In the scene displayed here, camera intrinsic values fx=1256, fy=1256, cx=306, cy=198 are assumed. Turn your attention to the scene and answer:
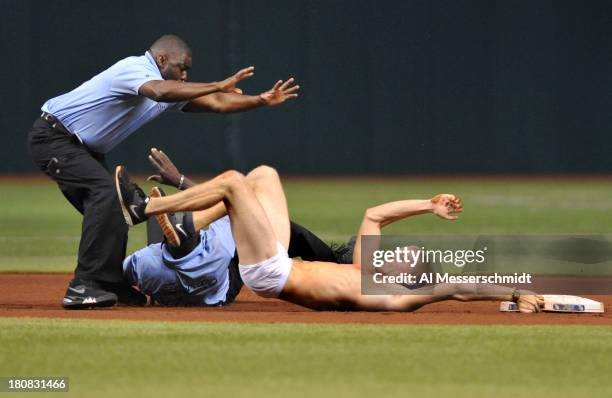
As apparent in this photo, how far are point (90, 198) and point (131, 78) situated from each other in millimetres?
895

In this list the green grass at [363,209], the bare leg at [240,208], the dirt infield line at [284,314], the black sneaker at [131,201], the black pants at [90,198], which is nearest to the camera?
the bare leg at [240,208]

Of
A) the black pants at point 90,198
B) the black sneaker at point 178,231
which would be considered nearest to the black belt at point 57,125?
the black pants at point 90,198

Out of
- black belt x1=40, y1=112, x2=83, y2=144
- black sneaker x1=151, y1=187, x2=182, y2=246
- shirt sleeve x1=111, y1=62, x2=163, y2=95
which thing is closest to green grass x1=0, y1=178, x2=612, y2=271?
black belt x1=40, y1=112, x2=83, y2=144

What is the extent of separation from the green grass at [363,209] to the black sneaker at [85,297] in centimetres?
328

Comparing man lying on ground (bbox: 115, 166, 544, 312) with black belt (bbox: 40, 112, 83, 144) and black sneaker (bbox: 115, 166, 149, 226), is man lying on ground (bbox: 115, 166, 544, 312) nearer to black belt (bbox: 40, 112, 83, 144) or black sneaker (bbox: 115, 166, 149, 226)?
black sneaker (bbox: 115, 166, 149, 226)

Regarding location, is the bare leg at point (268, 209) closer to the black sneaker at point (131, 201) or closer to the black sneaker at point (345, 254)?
the black sneaker at point (131, 201)

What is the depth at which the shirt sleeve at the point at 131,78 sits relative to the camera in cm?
887

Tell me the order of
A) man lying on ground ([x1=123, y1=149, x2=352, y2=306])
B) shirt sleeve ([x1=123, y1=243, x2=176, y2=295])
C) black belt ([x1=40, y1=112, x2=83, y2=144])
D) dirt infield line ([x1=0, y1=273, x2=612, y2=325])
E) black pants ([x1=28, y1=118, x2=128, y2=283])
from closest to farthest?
dirt infield line ([x1=0, y1=273, x2=612, y2=325]), man lying on ground ([x1=123, y1=149, x2=352, y2=306]), black pants ([x1=28, y1=118, x2=128, y2=283]), shirt sleeve ([x1=123, y1=243, x2=176, y2=295]), black belt ([x1=40, y1=112, x2=83, y2=144])

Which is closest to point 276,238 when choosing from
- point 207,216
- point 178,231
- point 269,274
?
point 269,274

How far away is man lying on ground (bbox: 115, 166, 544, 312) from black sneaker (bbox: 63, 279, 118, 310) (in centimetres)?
66

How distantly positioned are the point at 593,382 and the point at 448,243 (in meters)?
4.04

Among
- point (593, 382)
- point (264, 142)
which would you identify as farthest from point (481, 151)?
point (593, 382)

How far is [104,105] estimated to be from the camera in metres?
9.05

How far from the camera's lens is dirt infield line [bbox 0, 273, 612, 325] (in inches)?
323
